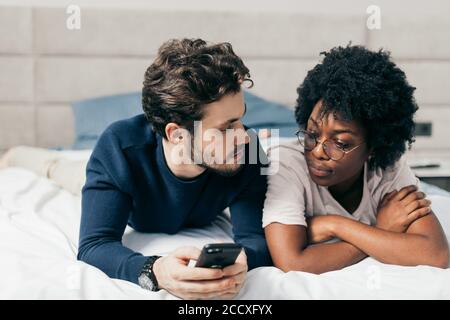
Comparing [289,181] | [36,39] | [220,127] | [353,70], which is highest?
[36,39]

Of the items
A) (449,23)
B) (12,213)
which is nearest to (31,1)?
(12,213)

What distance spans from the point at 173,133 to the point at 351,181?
17.1 inches

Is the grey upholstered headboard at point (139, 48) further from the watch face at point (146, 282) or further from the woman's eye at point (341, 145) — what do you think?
the watch face at point (146, 282)

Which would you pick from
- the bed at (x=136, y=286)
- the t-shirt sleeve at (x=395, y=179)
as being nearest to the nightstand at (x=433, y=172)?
the bed at (x=136, y=286)

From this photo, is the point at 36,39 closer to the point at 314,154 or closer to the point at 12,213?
the point at 12,213

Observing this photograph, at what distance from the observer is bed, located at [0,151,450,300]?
1.00 meters

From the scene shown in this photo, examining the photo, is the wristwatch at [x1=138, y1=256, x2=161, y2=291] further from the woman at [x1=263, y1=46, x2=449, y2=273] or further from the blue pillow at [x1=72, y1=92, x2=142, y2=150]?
the blue pillow at [x1=72, y1=92, x2=142, y2=150]

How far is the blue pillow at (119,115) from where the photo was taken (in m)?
2.25

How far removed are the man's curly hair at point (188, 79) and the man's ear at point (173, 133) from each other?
1 centimetres

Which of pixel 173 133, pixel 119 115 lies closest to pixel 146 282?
pixel 173 133

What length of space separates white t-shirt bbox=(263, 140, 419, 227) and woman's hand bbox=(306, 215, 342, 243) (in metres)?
0.04
